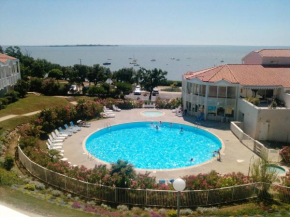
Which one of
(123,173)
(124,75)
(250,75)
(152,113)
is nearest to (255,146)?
(250,75)

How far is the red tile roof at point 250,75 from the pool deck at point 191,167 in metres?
5.45

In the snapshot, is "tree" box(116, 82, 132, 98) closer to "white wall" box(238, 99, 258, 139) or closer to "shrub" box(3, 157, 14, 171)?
"white wall" box(238, 99, 258, 139)

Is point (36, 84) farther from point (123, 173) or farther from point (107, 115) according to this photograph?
point (123, 173)

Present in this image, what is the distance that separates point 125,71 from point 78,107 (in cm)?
2153

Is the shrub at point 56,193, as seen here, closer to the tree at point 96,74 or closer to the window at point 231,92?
the window at point 231,92

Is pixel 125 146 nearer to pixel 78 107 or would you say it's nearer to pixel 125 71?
pixel 78 107

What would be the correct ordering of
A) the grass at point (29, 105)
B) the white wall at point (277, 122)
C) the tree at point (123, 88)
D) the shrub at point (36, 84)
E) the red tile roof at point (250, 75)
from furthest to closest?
the shrub at point (36, 84) < the tree at point (123, 88) < the red tile roof at point (250, 75) < the grass at point (29, 105) < the white wall at point (277, 122)

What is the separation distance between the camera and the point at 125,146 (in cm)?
2548

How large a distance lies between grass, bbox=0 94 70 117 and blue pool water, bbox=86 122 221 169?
946 cm

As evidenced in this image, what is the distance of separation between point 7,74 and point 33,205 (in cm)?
2872

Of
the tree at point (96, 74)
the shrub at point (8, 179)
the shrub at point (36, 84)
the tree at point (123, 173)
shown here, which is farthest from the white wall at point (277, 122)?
the shrub at point (36, 84)

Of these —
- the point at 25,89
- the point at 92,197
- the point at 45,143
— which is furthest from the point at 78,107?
the point at 92,197

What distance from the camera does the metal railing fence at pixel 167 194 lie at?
45.2ft

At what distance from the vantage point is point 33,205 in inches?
449
